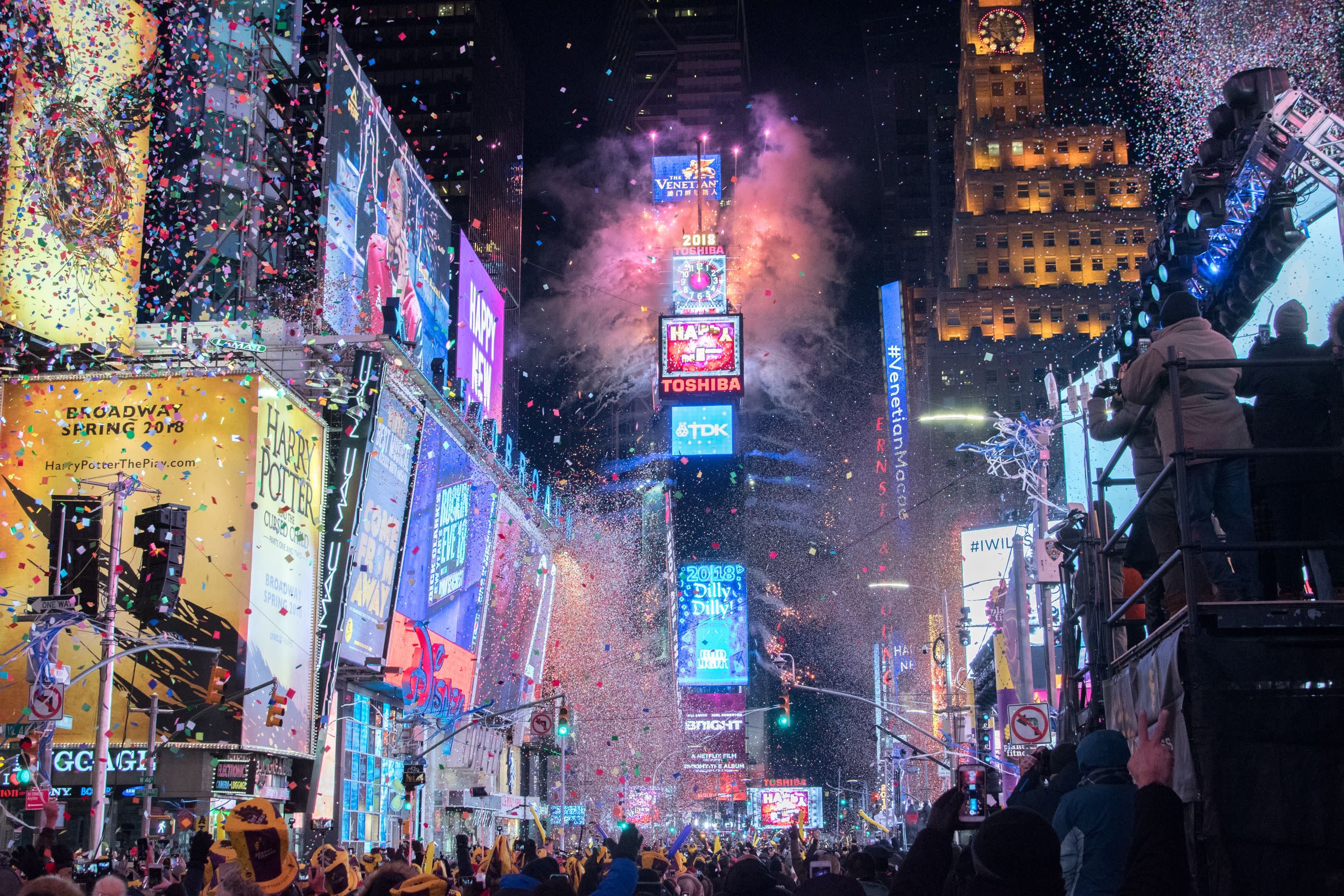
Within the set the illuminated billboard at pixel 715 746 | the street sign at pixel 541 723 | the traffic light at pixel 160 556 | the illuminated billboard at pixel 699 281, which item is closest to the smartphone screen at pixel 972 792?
the traffic light at pixel 160 556

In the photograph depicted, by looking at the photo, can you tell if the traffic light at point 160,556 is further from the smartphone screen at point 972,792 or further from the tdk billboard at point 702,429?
the tdk billboard at point 702,429

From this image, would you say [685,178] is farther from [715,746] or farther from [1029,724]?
[1029,724]

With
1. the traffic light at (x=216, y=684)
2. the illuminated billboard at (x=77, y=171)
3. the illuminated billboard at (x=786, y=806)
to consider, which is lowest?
the illuminated billboard at (x=786, y=806)

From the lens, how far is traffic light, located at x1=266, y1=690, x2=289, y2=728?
107ft

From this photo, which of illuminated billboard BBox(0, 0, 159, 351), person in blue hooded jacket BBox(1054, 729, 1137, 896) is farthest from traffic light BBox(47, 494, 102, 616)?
person in blue hooded jacket BBox(1054, 729, 1137, 896)

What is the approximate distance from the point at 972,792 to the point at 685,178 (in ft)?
358

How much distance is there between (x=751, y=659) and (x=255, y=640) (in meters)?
129

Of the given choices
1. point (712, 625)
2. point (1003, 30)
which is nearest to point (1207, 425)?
point (712, 625)

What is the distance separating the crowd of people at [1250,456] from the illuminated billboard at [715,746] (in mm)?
110593

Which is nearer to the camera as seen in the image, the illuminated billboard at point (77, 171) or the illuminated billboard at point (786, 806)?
the illuminated billboard at point (77, 171)

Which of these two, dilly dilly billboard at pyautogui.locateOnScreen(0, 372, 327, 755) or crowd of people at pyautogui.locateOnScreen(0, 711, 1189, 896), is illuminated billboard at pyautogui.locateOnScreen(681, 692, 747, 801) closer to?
dilly dilly billboard at pyautogui.locateOnScreen(0, 372, 327, 755)

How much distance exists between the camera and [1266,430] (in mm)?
7793

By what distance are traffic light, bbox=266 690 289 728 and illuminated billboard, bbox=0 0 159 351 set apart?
10933 millimetres

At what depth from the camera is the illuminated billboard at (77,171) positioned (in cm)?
3416
